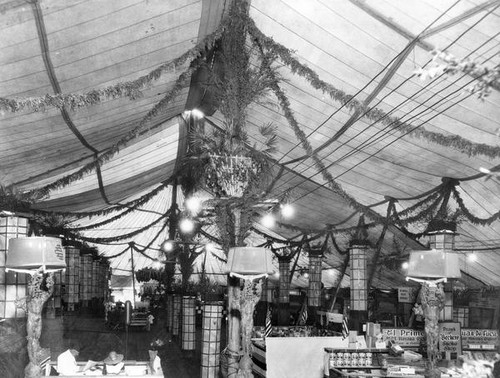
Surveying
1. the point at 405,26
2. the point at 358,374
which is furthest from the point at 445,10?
the point at 358,374

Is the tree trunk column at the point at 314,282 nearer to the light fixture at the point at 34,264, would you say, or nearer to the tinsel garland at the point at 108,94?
the tinsel garland at the point at 108,94

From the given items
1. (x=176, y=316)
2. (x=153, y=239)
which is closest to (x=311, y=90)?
(x=176, y=316)

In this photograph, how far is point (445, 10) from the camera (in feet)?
14.9

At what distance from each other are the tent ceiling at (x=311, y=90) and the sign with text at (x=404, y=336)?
1.74m

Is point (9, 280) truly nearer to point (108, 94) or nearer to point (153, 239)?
point (108, 94)

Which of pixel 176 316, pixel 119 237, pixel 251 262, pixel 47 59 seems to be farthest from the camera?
pixel 119 237

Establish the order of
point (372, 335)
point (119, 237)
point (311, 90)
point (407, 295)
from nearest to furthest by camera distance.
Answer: point (311, 90) → point (372, 335) → point (407, 295) → point (119, 237)

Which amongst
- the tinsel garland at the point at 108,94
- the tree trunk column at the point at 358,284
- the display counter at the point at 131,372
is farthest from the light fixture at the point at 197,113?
the display counter at the point at 131,372

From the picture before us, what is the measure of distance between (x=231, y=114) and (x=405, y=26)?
3.01 meters

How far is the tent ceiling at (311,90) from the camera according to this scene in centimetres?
477

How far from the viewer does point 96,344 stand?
13.2 meters

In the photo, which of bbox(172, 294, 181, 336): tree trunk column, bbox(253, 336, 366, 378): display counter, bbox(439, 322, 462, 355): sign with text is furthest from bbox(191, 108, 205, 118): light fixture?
bbox(172, 294, 181, 336): tree trunk column

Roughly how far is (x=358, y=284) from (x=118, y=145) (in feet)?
18.7

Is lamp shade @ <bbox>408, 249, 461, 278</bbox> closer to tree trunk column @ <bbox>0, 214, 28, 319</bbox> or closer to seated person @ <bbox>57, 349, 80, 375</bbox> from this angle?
seated person @ <bbox>57, 349, 80, 375</bbox>
